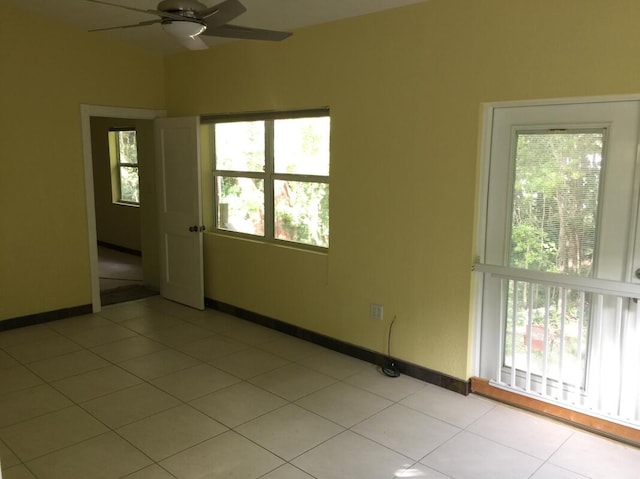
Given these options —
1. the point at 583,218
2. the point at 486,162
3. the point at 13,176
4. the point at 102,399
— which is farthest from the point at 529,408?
the point at 13,176

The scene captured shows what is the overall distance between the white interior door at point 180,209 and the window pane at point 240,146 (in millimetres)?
246

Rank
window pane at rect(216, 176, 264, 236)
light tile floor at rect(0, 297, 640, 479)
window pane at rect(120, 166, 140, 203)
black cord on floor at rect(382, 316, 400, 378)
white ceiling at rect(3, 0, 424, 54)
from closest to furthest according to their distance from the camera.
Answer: light tile floor at rect(0, 297, 640, 479) < white ceiling at rect(3, 0, 424, 54) < black cord on floor at rect(382, 316, 400, 378) < window pane at rect(216, 176, 264, 236) < window pane at rect(120, 166, 140, 203)

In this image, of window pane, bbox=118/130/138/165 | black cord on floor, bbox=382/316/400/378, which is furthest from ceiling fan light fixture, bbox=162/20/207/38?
window pane, bbox=118/130/138/165

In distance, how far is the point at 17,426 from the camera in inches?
117

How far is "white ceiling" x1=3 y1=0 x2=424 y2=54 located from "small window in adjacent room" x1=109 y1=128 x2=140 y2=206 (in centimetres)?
291

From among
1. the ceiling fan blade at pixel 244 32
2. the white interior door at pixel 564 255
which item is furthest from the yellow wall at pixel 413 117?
the ceiling fan blade at pixel 244 32

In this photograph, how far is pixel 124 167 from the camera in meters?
7.97

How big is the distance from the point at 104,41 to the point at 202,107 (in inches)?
42.8

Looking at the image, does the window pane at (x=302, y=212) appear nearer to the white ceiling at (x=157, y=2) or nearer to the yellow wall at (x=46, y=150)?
the white ceiling at (x=157, y=2)

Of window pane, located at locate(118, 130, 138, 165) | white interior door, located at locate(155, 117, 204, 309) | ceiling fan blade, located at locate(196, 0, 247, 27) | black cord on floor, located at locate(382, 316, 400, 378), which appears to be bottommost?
black cord on floor, located at locate(382, 316, 400, 378)

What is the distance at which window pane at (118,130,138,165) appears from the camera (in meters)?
7.70

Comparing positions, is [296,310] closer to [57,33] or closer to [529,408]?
[529,408]

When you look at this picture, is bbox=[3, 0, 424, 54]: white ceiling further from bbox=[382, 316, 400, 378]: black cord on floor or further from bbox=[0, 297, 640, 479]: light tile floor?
bbox=[0, 297, 640, 479]: light tile floor

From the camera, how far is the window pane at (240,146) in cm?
469
